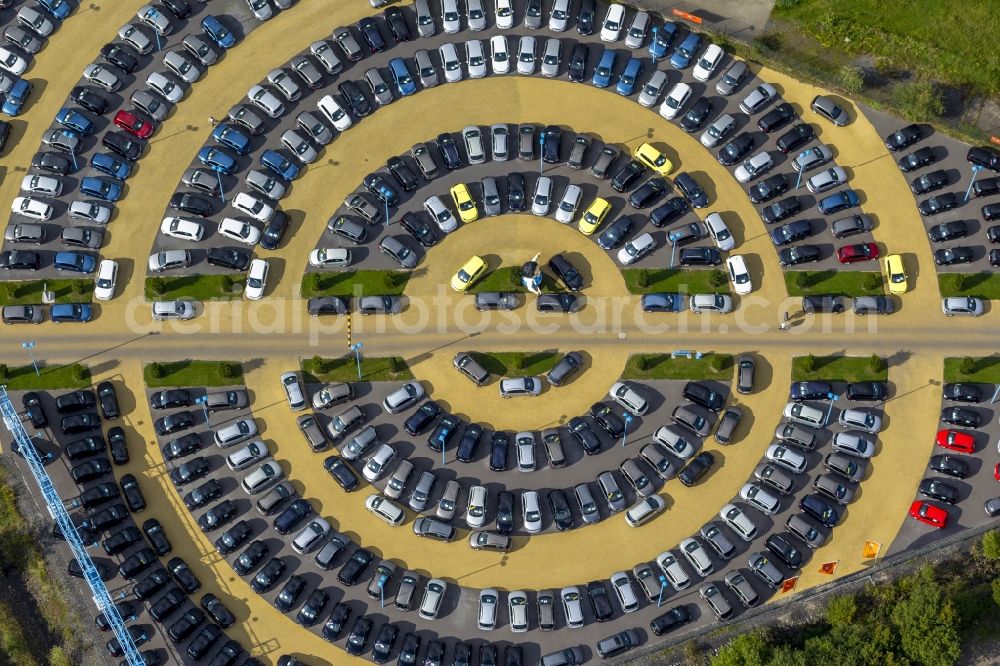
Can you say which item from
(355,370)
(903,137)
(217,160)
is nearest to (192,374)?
(355,370)

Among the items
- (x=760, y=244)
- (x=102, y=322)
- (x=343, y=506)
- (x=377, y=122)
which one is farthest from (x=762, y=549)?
(x=102, y=322)

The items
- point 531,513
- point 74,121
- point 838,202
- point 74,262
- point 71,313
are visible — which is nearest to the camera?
point 531,513

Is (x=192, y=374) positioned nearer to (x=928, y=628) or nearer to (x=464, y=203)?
(x=464, y=203)

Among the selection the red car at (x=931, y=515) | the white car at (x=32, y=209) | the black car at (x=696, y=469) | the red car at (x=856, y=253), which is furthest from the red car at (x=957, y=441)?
the white car at (x=32, y=209)

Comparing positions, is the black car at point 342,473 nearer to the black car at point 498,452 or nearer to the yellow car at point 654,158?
the black car at point 498,452

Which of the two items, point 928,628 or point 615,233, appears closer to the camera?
point 928,628
